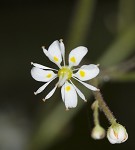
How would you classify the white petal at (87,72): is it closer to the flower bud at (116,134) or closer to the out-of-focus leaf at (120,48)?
the flower bud at (116,134)

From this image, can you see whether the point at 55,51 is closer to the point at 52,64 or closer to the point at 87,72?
the point at 87,72

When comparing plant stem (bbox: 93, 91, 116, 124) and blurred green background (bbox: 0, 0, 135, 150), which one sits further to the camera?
blurred green background (bbox: 0, 0, 135, 150)

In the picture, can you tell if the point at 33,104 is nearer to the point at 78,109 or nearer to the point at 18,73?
the point at 18,73

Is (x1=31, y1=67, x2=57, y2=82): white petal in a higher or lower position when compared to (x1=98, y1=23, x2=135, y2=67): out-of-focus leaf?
lower

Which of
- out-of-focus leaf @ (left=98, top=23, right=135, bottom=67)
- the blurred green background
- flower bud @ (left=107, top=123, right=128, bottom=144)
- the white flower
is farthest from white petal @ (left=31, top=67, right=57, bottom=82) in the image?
out-of-focus leaf @ (left=98, top=23, right=135, bottom=67)

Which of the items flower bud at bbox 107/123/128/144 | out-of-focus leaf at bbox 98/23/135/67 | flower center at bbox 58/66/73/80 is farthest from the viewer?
out-of-focus leaf at bbox 98/23/135/67

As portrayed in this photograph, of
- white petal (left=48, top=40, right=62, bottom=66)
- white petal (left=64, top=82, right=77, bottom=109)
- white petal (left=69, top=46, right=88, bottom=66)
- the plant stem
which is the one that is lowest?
the plant stem

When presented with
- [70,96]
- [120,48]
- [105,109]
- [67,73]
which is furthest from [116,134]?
[120,48]

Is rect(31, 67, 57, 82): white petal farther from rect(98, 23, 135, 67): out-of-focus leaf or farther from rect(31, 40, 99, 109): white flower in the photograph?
rect(98, 23, 135, 67): out-of-focus leaf

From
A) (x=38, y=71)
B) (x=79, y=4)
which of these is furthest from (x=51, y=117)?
(x=38, y=71)
